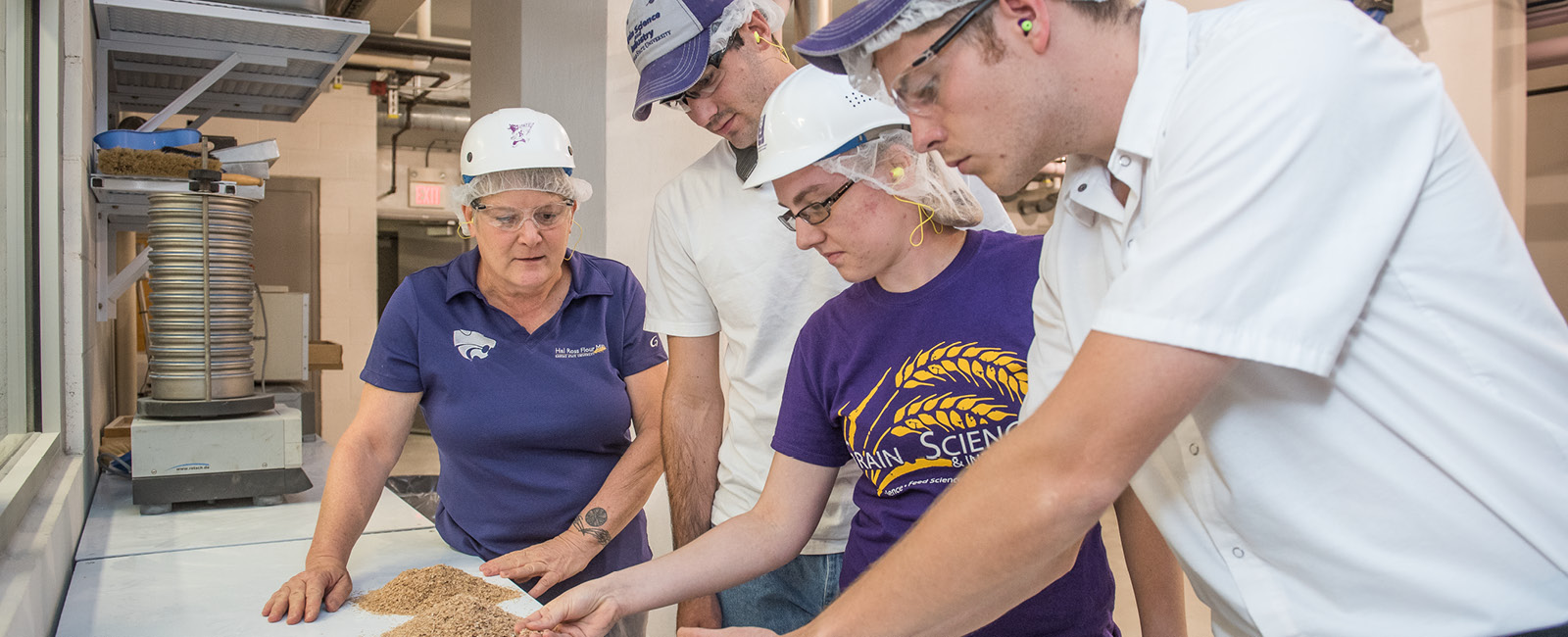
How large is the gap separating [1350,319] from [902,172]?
81 centimetres

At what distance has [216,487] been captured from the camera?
2.39 meters

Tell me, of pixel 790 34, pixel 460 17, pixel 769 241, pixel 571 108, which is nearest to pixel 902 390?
pixel 769 241

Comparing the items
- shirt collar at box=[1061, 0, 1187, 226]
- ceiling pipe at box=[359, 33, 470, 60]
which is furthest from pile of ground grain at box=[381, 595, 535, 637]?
ceiling pipe at box=[359, 33, 470, 60]

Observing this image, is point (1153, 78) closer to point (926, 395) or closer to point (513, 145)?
point (926, 395)

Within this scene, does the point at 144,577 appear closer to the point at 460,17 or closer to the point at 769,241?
the point at 769,241

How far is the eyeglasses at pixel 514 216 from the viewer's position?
1951mm

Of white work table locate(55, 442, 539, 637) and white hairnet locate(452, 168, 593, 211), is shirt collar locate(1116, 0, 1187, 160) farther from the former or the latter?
white hairnet locate(452, 168, 593, 211)

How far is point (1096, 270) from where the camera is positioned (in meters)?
1.04

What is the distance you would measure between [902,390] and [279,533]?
1.55m

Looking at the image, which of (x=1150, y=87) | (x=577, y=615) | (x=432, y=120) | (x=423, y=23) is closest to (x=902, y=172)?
(x=1150, y=87)

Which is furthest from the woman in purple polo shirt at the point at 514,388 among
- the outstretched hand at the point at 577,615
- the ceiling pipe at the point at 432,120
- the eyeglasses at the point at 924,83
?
the ceiling pipe at the point at 432,120

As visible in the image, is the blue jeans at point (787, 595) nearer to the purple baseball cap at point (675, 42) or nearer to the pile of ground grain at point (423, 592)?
the pile of ground grain at point (423, 592)

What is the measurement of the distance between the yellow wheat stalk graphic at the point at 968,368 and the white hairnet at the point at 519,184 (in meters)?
0.93

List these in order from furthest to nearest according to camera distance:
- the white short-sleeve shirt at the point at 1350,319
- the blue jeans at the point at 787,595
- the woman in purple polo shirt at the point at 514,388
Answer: the woman in purple polo shirt at the point at 514,388 < the blue jeans at the point at 787,595 < the white short-sleeve shirt at the point at 1350,319
